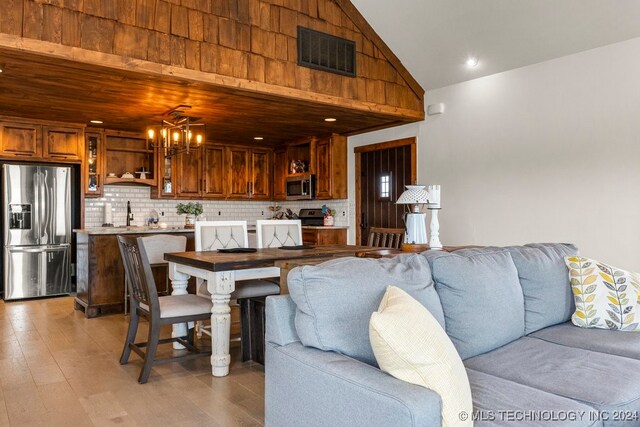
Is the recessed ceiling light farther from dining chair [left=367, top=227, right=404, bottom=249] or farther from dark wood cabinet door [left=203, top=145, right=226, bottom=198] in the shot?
dark wood cabinet door [left=203, top=145, right=226, bottom=198]

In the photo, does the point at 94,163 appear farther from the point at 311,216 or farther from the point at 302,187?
the point at 311,216

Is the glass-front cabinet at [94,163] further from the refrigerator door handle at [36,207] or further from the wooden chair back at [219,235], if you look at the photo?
the wooden chair back at [219,235]

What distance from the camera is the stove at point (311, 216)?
770 cm

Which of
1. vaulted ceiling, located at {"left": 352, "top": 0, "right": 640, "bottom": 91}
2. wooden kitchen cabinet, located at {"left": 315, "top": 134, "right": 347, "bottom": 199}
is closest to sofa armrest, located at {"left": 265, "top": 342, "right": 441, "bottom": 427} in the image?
vaulted ceiling, located at {"left": 352, "top": 0, "right": 640, "bottom": 91}

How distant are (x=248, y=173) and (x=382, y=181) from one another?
2625 mm

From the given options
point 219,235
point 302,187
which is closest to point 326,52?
point 219,235

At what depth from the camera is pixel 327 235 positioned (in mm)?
7344

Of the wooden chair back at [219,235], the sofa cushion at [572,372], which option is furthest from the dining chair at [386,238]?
the sofa cushion at [572,372]

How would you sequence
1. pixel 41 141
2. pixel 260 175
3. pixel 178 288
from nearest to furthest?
pixel 178 288 < pixel 41 141 < pixel 260 175

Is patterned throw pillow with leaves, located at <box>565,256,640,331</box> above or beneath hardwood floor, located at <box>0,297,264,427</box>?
above

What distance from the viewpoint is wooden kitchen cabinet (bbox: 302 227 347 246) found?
24.0 feet

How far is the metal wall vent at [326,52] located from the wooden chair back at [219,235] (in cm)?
186

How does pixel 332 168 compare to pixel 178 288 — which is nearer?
pixel 178 288

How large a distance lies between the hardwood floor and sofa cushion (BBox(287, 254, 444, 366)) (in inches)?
41.6
